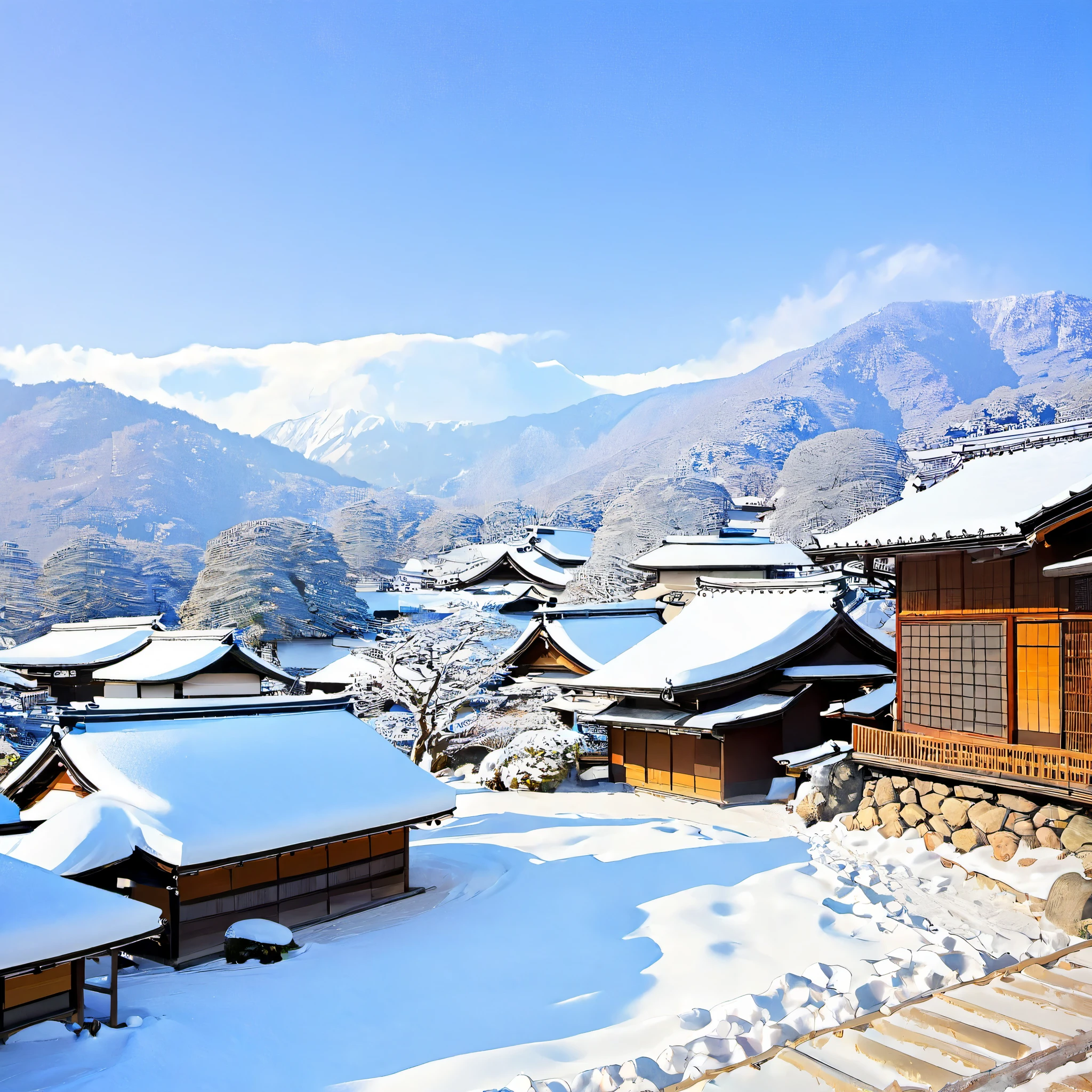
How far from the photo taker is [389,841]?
13.6 meters

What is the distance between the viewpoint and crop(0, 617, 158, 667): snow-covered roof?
33.1 metres

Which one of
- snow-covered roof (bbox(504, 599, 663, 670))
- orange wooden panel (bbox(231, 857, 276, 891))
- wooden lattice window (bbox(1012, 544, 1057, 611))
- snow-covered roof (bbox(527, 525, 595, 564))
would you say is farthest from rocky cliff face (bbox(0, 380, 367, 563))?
wooden lattice window (bbox(1012, 544, 1057, 611))

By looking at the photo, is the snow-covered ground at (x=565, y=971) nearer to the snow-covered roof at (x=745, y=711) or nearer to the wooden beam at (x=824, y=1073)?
the wooden beam at (x=824, y=1073)

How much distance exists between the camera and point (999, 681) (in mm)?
13078

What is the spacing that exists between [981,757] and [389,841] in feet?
30.7

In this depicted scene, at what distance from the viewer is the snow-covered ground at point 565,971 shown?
7539 millimetres

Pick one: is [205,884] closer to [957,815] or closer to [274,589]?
[957,815]

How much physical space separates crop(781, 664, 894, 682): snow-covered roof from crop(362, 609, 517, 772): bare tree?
9.25 meters

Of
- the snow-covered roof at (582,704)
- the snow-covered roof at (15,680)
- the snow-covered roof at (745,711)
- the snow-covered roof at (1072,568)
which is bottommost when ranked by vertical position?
the snow-covered roof at (15,680)

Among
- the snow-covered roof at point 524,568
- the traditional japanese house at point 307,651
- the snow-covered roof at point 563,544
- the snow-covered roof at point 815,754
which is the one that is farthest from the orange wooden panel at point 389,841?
the snow-covered roof at point 563,544

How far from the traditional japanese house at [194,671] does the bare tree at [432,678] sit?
20.6 feet

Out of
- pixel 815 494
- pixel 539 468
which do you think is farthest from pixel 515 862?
pixel 539 468

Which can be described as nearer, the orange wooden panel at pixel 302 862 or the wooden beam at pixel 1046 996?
the wooden beam at pixel 1046 996

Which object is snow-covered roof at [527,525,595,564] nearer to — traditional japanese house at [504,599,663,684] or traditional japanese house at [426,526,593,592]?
traditional japanese house at [426,526,593,592]
